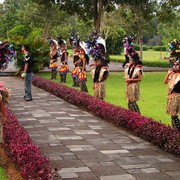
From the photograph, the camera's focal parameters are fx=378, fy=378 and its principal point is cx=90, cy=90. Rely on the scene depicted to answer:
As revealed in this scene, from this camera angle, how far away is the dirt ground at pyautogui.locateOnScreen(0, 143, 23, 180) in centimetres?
487

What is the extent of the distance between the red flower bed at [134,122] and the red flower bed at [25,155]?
7.46 feet

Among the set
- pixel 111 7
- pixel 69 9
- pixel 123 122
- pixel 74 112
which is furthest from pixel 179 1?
pixel 123 122

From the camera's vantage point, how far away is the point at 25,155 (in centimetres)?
487

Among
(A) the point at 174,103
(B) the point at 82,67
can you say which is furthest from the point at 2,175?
(B) the point at 82,67

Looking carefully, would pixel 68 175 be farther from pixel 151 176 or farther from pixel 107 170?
pixel 151 176

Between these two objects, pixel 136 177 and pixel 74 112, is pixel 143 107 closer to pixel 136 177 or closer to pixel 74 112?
pixel 74 112

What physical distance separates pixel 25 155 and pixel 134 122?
3.23 m

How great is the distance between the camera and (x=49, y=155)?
5.95 m

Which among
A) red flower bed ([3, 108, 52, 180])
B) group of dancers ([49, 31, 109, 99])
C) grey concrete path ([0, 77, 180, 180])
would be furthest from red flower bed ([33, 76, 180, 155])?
red flower bed ([3, 108, 52, 180])

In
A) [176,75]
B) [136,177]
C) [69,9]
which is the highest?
[69,9]

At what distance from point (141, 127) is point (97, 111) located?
90.4 inches

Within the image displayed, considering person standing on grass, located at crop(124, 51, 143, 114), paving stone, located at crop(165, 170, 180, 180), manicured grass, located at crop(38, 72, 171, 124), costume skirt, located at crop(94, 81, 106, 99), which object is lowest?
paving stone, located at crop(165, 170, 180, 180)

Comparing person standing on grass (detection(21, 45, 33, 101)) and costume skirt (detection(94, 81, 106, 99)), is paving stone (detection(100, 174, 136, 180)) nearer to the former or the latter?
costume skirt (detection(94, 81, 106, 99))

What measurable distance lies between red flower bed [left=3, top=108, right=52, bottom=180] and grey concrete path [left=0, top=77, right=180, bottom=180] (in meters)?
0.43
